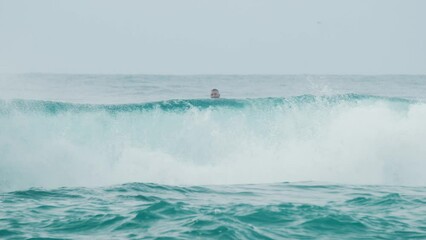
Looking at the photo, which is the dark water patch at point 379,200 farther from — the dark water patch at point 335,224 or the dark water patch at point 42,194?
the dark water patch at point 42,194

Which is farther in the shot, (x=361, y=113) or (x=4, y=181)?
(x=361, y=113)

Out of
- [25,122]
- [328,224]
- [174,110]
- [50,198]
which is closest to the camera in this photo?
[328,224]

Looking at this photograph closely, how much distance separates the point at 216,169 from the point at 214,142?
1299mm

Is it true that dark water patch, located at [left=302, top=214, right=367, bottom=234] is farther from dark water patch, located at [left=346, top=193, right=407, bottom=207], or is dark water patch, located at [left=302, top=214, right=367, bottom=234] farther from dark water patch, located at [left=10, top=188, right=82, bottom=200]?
dark water patch, located at [left=10, top=188, right=82, bottom=200]

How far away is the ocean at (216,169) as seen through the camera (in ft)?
34.6

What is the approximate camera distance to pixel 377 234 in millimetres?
10047

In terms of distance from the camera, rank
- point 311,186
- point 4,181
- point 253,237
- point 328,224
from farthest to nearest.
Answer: point 4,181, point 311,186, point 328,224, point 253,237

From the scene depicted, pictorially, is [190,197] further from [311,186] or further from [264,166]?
[264,166]

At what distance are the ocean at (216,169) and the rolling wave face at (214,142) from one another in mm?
41

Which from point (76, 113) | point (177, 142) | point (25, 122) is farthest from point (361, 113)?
point (25, 122)

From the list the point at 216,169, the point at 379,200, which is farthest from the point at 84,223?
the point at 216,169

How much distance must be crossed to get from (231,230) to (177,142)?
9.94 meters

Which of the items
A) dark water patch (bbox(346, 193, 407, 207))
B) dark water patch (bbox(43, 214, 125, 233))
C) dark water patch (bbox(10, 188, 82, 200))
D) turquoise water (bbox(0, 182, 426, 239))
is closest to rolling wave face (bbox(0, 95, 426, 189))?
turquoise water (bbox(0, 182, 426, 239))

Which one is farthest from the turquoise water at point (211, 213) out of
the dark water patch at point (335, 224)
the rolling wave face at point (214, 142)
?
the rolling wave face at point (214, 142)
